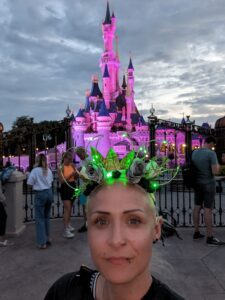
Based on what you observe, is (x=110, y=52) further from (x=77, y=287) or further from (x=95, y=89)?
(x=77, y=287)

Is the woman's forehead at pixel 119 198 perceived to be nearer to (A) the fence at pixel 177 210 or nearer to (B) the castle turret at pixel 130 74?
(A) the fence at pixel 177 210

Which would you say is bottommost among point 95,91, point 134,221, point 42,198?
point 42,198

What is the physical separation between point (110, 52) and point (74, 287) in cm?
5697

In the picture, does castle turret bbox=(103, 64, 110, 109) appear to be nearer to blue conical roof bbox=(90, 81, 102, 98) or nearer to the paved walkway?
blue conical roof bbox=(90, 81, 102, 98)

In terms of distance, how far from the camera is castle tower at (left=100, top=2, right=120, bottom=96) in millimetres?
55625

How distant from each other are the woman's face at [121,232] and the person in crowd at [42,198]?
525 centimetres

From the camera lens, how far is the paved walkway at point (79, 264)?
440 centimetres

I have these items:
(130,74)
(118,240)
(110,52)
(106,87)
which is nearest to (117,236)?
(118,240)

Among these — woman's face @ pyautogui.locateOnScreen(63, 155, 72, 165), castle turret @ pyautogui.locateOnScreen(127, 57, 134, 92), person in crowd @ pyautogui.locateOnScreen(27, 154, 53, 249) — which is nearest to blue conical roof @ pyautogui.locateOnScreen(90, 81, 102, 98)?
castle turret @ pyautogui.locateOnScreen(127, 57, 134, 92)

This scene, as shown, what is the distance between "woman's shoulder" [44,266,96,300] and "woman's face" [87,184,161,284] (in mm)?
261

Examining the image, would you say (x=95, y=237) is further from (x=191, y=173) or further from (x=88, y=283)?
(x=191, y=173)

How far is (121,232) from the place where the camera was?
1.22m

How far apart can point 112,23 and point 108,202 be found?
59.5 metres

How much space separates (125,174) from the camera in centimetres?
142
